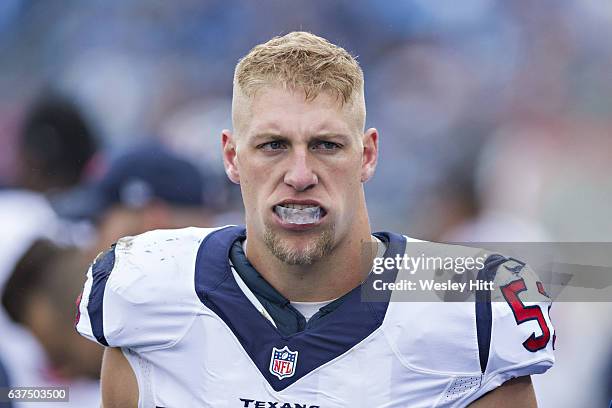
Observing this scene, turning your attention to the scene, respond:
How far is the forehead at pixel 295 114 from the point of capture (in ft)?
6.58

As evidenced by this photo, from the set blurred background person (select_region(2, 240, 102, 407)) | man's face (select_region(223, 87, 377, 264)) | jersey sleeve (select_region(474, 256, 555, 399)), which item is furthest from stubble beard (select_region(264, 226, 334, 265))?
blurred background person (select_region(2, 240, 102, 407))

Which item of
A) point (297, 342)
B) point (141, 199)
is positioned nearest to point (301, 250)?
point (297, 342)

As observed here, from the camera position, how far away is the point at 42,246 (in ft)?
12.2

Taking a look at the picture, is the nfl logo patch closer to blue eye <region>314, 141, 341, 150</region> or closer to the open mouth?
the open mouth

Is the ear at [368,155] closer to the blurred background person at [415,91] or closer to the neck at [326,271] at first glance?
the neck at [326,271]

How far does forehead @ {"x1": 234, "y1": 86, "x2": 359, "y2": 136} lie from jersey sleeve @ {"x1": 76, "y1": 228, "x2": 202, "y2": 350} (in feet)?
1.18

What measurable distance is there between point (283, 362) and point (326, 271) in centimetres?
21

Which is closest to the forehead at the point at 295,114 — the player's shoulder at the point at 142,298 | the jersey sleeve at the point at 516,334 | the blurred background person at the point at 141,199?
the player's shoulder at the point at 142,298

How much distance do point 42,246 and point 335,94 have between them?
199cm

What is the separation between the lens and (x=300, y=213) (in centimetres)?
199

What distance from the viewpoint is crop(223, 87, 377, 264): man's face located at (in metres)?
1.99

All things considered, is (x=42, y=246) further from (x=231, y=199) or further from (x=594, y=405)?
(x=594, y=405)

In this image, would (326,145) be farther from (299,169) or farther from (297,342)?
(297,342)

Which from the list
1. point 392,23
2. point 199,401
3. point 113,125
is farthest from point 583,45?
point 199,401
